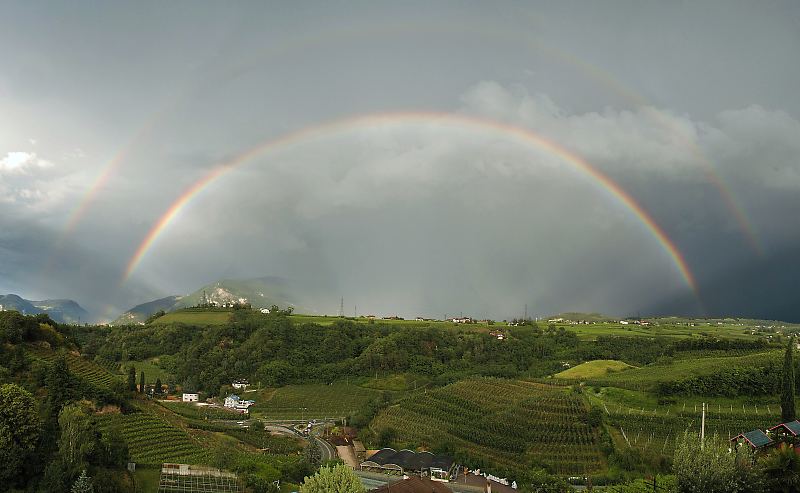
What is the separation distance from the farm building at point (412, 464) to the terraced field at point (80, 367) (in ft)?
70.5

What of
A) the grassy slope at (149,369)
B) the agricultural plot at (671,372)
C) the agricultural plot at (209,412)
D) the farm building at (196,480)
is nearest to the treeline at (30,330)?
the farm building at (196,480)

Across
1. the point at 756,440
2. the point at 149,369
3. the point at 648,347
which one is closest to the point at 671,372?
the point at 756,440

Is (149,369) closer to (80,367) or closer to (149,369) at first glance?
(149,369)

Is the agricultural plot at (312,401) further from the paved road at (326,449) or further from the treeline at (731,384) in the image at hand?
the treeline at (731,384)

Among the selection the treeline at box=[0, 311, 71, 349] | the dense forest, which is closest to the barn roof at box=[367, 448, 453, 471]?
the treeline at box=[0, 311, 71, 349]

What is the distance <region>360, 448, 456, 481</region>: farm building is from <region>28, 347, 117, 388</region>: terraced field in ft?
70.5

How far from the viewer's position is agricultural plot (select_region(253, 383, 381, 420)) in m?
64.9

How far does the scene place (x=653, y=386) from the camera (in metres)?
52.6

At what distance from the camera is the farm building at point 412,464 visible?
39875mm

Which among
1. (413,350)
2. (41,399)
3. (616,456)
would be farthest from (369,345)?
(41,399)

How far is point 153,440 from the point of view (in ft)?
110

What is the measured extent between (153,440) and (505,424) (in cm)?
2781

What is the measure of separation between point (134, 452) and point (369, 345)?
2394 inches

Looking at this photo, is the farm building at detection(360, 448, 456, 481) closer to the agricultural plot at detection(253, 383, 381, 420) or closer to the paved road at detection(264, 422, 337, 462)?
the paved road at detection(264, 422, 337, 462)
